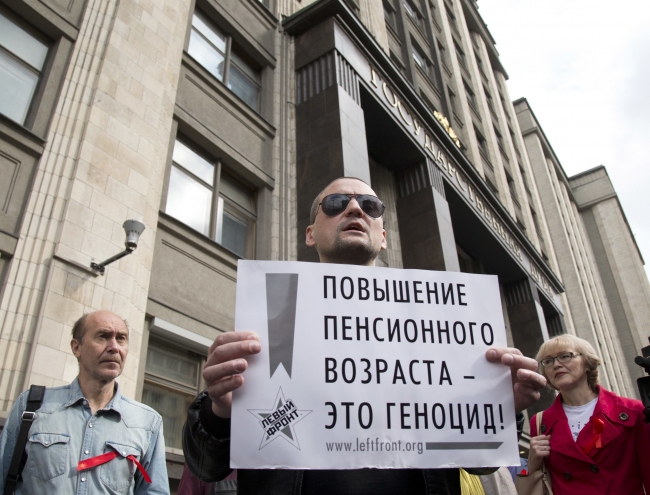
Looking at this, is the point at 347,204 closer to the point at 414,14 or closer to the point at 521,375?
the point at 521,375

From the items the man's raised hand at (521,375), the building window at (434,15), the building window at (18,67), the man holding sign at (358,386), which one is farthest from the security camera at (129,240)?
the building window at (434,15)

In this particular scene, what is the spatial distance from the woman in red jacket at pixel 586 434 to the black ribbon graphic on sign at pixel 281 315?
2256mm

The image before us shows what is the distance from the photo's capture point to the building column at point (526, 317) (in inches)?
771

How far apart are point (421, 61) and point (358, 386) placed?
23.5 meters

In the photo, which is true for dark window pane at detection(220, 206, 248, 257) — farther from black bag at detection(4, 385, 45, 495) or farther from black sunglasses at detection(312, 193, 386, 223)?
black sunglasses at detection(312, 193, 386, 223)

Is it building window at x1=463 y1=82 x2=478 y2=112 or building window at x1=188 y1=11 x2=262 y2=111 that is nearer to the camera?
building window at x1=188 y1=11 x2=262 y2=111

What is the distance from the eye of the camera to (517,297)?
2086 cm

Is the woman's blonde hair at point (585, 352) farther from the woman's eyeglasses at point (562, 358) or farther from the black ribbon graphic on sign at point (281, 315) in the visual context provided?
the black ribbon graphic on sign at point (281, 315)

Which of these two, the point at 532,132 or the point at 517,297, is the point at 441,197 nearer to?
the point at 517,297

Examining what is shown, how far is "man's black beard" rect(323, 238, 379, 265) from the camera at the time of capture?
2.36 metres

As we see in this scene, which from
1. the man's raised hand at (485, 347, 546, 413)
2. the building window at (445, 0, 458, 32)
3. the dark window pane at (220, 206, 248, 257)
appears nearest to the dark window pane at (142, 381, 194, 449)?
the dark window pane at (220, 206, 248, 257)

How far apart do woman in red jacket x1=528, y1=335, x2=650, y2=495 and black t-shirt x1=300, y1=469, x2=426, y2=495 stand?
71.9 inches

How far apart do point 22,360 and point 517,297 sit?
1866 centimetres

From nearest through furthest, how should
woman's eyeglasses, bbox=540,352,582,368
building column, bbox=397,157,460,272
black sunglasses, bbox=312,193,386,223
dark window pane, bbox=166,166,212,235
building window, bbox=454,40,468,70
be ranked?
black sunglasses, bbox=312,193,386,223
woman's eyeglasses, bbox=540,352,582,368
dark window pane, bbox=166,166,212,235
building column, bbox=397,157,460,272
building window, bbox=454,40,468,70
